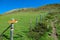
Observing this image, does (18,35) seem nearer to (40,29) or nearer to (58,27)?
(40,29)

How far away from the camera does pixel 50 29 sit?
5147cm

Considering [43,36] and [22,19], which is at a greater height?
[22,19]

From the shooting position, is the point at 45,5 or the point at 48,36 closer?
the point at 48,36

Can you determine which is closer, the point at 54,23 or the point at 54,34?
the point at 54,34

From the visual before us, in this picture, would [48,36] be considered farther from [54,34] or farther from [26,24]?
[26,24]

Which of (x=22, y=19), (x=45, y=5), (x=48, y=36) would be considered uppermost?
(x=45, y=5)

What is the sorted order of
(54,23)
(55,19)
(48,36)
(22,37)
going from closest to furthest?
(22,37) < (48,36) < (54,23) < (55,19)

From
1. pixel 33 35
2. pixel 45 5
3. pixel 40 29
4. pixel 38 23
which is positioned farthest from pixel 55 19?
pixel 45 5

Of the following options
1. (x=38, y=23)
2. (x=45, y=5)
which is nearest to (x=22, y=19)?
(x=38, y=23)

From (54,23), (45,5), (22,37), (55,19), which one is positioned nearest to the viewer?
(22,37)

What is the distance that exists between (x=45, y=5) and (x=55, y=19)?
103ft

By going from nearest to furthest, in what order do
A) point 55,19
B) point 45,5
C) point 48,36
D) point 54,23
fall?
point 48,36 → point 54,23 → point 55,19 → point 45,5

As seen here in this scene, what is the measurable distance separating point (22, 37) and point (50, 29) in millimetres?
9180

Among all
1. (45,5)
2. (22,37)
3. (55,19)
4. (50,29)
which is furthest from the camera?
(45,5)
